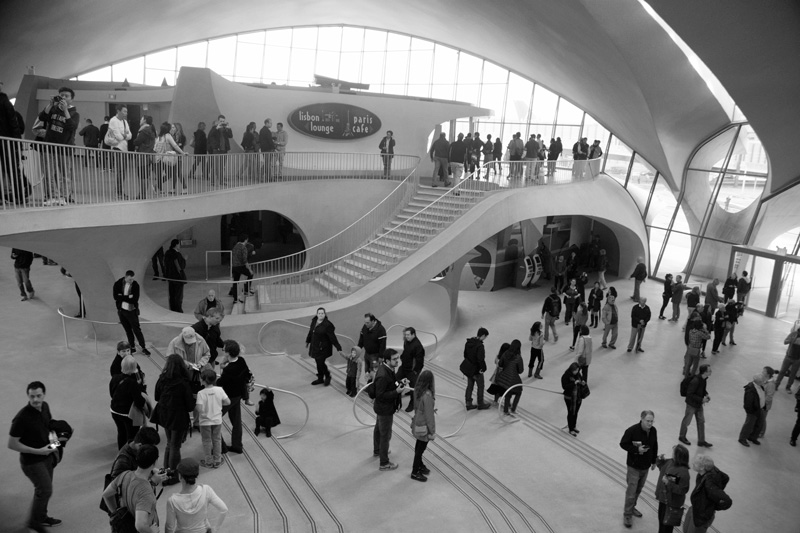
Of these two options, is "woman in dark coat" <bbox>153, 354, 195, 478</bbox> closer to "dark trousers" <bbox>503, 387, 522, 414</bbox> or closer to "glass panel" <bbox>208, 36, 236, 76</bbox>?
"dark trousers" <bbox>503, 387, 522, 414</bbox>

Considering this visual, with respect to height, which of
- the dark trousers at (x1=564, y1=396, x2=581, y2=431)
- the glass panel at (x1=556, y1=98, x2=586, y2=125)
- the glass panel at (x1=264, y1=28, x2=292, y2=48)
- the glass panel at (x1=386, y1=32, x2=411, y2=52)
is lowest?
the dark trousers at (x1=564, y1=396, x2=581, y2=431)

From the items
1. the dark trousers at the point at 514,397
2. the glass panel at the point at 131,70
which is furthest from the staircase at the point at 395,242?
the glass panel at the point at 131,70

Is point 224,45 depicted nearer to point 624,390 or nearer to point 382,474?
point 624,390

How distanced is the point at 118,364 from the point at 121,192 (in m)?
Answer: 5.87

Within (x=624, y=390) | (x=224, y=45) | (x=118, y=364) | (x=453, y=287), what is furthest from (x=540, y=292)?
(x=224, y=45)

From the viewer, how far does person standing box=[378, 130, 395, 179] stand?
19747 mm

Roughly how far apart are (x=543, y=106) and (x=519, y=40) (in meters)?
7.35

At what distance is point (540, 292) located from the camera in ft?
77.6

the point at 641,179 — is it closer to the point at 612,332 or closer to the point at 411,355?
the point at 612,332

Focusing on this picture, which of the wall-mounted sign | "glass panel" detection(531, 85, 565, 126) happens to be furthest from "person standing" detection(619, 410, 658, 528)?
"glass panel" detection(531, 85, 565, 126)

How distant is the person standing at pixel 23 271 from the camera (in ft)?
48.4

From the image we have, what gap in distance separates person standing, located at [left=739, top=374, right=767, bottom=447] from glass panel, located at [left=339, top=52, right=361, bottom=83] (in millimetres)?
27980

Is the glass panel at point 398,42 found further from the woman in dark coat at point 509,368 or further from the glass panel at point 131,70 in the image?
the woman in dark coat at point 509,368

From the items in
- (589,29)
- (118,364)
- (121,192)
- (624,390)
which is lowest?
(624,390)
